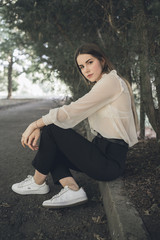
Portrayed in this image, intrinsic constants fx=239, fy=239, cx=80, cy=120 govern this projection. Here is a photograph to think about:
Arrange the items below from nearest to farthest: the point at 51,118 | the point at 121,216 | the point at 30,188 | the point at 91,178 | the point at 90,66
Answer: the point at 121,216, the point at 51,118, the point at 90,66, the point at 30,188, the point at 91,178

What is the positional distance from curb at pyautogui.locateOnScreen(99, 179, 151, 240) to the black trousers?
14 cm

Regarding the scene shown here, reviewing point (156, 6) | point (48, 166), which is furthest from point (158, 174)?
point (156, 6)

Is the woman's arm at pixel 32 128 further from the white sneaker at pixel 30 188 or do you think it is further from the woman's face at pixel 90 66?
the woman's face at pixel 90 66

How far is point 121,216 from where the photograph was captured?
1844 mm

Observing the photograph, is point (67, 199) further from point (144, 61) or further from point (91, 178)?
point (144, 61)

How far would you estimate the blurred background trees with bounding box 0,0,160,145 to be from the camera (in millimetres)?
3504

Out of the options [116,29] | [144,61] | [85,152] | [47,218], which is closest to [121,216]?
[85,152]

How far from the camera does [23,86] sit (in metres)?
94.1

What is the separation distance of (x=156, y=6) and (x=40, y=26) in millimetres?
2850

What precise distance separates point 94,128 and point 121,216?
3.19ft

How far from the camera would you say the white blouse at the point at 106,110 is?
2.25 metres

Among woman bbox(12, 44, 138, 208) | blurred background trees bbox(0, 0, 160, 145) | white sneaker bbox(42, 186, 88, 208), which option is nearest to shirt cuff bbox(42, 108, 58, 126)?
woman bbox(12, 44, 138, 208)

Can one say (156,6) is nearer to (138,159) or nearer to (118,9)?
(118,9)

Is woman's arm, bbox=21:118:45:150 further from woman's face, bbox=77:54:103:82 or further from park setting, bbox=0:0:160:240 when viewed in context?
woman's face, bbox=77:54:103:82
